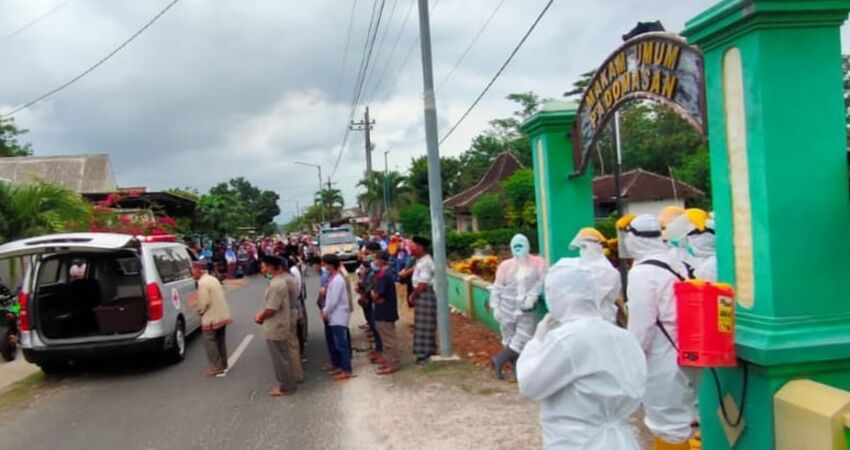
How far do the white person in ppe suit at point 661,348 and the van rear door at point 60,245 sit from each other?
6.26 m

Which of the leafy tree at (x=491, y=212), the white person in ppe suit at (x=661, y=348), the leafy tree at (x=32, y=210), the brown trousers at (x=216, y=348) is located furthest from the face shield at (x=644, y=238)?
the leafy tree at (x=491, y=212)

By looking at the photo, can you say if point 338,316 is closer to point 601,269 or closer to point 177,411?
point 177,411

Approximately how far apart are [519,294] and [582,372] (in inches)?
178

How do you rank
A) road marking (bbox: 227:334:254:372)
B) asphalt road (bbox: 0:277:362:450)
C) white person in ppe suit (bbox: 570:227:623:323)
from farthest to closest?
road marking (bbox: 227:334:254:372) → asphalt road (bbox: 0:277:362:450) → white person in ppe suit (bbox: 570:227:623:323)

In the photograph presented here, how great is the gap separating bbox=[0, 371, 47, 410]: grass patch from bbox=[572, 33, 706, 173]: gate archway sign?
6.78 metres

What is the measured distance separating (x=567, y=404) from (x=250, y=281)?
24.5m

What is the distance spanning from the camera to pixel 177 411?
7070 mm

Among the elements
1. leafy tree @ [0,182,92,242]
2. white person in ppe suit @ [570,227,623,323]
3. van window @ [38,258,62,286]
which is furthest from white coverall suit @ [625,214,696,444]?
leafy tree @ [0,182,92,242]

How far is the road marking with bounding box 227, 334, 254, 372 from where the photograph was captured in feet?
30.8

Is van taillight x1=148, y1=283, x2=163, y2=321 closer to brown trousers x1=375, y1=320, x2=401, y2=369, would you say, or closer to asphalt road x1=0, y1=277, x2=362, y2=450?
asphalt road x1=0, y1=277, x2=362, y2=450

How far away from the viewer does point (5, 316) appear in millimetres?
10766

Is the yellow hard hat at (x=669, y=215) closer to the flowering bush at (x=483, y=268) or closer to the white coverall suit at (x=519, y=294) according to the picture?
the white coverall suit at (x=519, y=294)

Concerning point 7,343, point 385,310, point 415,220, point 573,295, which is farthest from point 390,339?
point 415,220

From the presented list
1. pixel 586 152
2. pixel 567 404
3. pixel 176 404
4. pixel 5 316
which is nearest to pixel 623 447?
pixel 567 404
